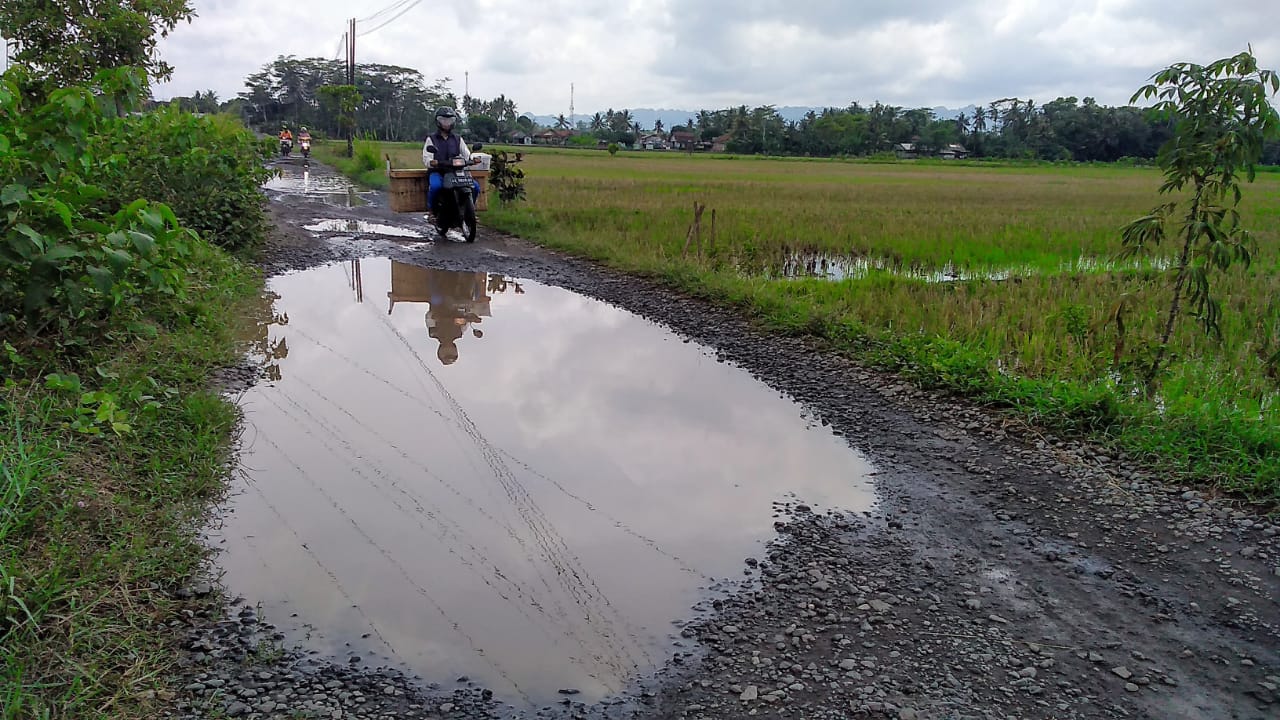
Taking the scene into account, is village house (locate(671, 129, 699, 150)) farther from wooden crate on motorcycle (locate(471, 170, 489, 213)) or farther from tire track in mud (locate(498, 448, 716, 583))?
tire track in mud (locate(498, 448, 716, 583))

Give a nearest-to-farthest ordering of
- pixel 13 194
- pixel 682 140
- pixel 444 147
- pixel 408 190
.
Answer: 1. pixel 13 194
2. pixel 444 147
3. pixel 408 190
4. pixel 682 140

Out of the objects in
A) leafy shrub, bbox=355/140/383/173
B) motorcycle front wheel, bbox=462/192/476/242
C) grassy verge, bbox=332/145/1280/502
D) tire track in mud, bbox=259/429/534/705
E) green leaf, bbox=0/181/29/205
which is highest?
leafy shrub, bbox=355/140/383/173

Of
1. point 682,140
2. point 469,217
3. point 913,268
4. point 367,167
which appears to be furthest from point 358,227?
point 682,140

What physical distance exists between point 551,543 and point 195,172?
24.6 feet

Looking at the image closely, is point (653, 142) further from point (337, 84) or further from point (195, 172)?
point (195, 172)

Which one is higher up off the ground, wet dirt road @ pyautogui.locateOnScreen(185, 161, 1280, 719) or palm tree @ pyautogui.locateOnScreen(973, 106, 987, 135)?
palm tree @ pyautogui.locateOnScreen(973, 106, 987, 135)

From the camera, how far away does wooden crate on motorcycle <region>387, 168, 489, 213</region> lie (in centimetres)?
1197

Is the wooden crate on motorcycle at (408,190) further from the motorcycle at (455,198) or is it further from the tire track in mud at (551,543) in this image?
the tire track in mud at (551,543)

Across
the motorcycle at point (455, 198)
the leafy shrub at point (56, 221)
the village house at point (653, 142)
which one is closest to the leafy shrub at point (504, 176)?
the motorcycle at point (455, 198)

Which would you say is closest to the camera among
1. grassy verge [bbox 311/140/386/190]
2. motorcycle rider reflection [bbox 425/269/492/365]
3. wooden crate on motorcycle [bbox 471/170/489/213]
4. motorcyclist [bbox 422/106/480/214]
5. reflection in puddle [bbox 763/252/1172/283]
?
motorcycle rider reflection [bbox 425/269/492/365]

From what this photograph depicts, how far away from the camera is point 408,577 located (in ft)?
10.7

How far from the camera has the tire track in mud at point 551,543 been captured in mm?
3062

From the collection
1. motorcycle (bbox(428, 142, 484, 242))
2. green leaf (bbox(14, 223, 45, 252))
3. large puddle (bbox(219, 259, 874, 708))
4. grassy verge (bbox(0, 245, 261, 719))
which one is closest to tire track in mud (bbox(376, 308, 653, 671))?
large puddle (bbox(219, 259, 874, 708))

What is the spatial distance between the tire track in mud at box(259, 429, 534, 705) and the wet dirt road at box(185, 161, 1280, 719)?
0.11 m
